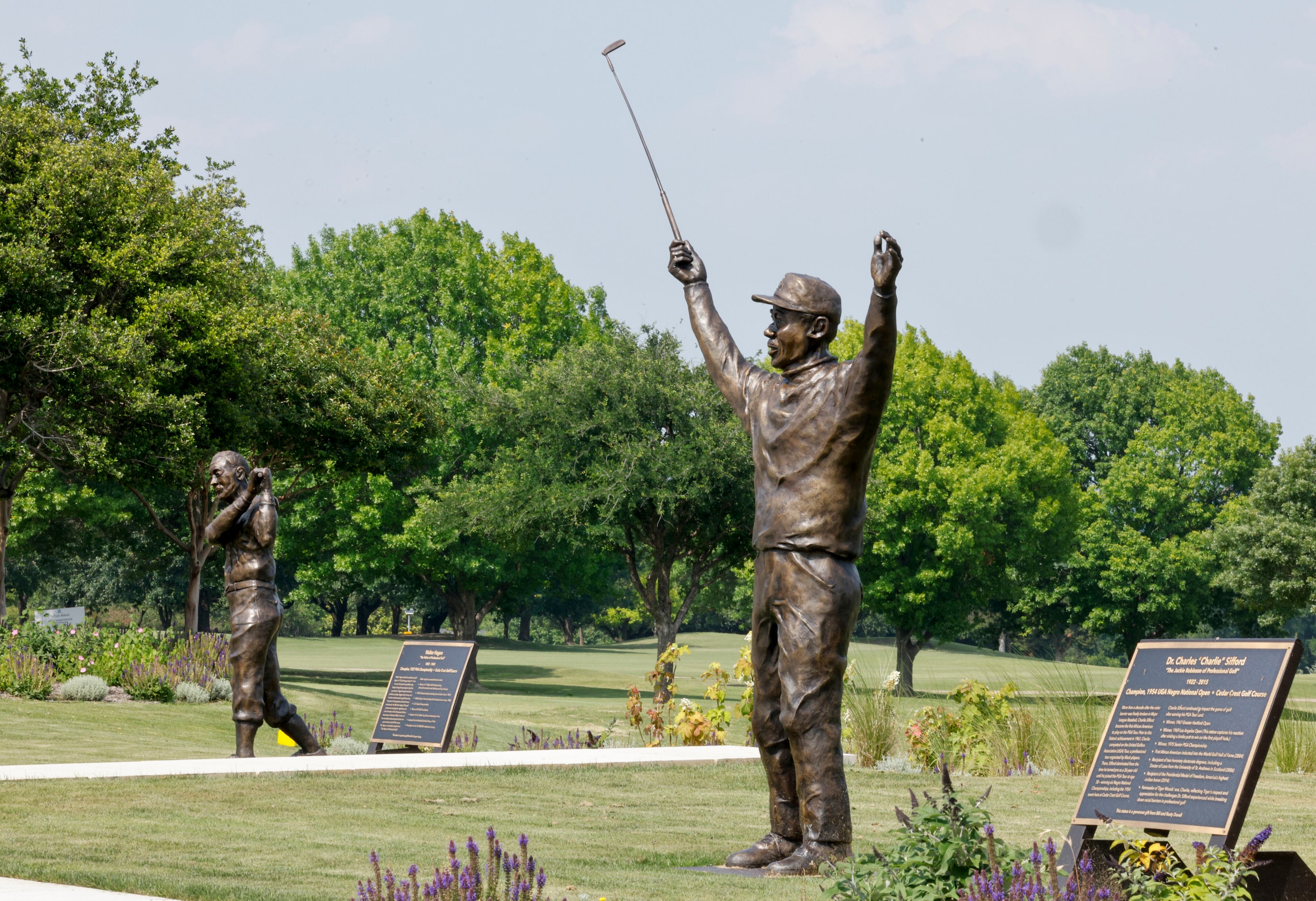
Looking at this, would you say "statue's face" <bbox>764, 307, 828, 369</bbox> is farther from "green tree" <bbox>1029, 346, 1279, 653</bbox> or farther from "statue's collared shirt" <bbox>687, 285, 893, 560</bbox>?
"green tree" <bbox>1029, 346, 1279, 653</bbox>

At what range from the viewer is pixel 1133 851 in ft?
18.6

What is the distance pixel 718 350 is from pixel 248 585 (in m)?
6.35

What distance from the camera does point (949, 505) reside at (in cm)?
4359

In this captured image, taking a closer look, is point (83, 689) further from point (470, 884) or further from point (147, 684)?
point (470, 884)

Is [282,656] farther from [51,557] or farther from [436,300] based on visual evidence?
[436,300]

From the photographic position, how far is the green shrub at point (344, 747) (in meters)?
14.1

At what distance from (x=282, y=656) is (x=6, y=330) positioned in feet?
119

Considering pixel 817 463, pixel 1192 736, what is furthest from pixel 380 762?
pixel 1192 736

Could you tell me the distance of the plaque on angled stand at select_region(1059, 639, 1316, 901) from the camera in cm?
628

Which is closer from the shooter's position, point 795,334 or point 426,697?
point 795,334

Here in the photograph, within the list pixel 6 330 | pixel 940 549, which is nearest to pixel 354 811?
pixel 6 330

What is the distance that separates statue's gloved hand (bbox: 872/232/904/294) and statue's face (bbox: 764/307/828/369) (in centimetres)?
86

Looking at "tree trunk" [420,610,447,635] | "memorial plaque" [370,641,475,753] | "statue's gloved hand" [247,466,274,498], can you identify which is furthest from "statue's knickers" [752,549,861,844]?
"tree trunk" [420,610,447,635]

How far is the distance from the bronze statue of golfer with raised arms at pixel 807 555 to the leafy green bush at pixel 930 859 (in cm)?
110
